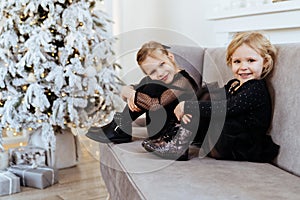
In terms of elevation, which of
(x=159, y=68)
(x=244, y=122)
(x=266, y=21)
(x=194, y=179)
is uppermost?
(x=266, y=21)

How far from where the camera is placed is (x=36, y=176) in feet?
7.19

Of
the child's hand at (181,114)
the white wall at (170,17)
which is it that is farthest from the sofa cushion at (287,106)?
the white wall at (170,17)

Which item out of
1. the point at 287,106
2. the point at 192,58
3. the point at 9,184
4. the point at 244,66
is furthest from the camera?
the point at 9,184

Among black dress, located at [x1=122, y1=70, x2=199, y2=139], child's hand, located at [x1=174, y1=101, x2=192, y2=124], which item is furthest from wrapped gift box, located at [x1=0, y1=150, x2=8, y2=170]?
child's hand, located at [x1=174, y1=101, x2=192, y2=124]

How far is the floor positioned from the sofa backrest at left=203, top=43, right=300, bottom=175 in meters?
1.07

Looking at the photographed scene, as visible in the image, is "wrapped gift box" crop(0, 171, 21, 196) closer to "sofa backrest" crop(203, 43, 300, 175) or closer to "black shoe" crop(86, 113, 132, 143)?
"black shoe" crop(86, 113, 132, 143)

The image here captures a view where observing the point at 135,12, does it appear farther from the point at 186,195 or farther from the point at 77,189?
the point at 186,195

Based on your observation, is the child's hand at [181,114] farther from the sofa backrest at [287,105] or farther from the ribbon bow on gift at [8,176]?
the ribbon bow on gift at [8,176]

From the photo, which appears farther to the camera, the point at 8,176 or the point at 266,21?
the point at 8,176

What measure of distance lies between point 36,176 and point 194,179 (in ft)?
4.47

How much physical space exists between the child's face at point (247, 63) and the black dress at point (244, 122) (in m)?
0.04

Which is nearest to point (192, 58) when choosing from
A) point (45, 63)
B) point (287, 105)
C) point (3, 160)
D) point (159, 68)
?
point (159, 68)

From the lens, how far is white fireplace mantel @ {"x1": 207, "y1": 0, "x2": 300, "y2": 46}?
1766 millimetres

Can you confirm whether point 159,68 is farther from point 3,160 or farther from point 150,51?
point 3,160
